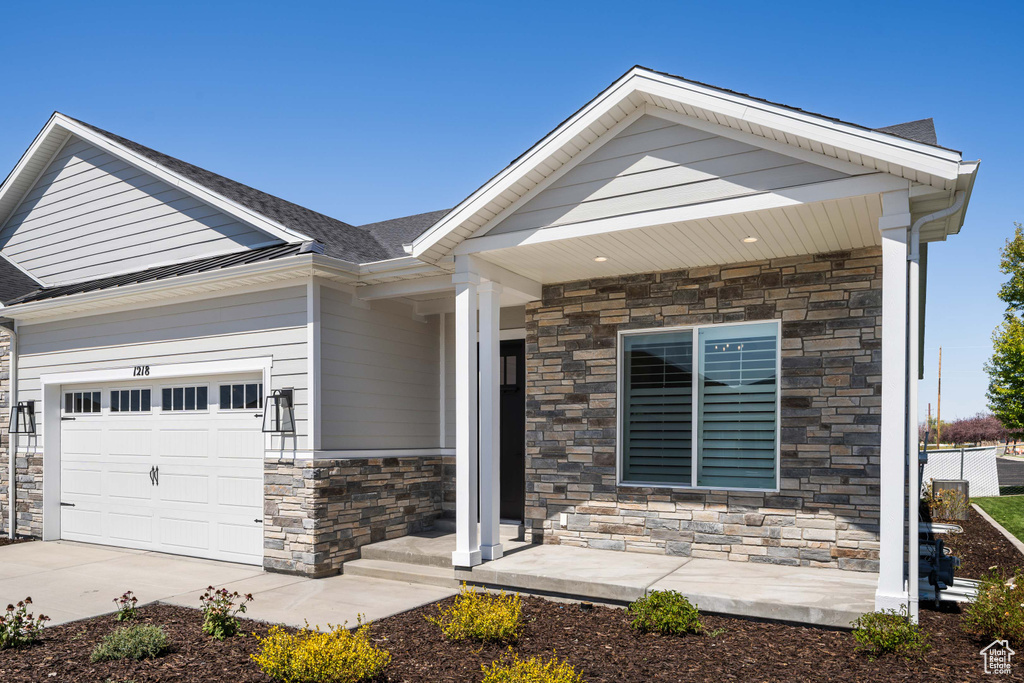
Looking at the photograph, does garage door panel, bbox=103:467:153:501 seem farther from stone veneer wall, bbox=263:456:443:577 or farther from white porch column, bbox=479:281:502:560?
white porch column, bbox=479:281:502:560

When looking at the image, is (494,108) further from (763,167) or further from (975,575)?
(975,575)

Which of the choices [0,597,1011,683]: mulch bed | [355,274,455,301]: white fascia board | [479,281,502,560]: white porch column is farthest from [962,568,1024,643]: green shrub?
[355,274,455,301]: white fascia board

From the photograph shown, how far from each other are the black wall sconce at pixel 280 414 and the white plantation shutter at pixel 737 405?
173 inches

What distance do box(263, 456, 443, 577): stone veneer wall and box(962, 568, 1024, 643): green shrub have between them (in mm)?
5828

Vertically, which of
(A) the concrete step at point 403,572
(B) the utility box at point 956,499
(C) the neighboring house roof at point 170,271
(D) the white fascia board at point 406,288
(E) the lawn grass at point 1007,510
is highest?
(C) the neighboring house roof at point 170,271

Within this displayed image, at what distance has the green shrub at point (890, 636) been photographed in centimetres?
444

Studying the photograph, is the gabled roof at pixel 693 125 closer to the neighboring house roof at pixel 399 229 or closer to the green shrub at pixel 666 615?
the neighboring house roof at pixel 399 229

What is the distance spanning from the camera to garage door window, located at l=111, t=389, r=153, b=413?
30.2ft

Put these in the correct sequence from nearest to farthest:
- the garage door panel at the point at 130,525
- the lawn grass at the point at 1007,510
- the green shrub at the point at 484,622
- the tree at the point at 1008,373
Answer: the green shrub at the point at 484,622 → the garage door panel at the point at 130,525 → the lawn grass at the point at 1007,510 → the tree at the point at 1008,373

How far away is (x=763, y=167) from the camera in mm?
5457

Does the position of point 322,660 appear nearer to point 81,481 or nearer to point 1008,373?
point 81,481

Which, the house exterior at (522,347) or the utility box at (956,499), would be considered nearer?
the house exterior at (522,347)

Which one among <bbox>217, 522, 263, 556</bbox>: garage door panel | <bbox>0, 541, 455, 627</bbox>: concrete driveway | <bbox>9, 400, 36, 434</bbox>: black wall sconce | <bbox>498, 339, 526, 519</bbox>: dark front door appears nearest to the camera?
<bbox>0, 541, 455, 627</bbox>: concrete driveway

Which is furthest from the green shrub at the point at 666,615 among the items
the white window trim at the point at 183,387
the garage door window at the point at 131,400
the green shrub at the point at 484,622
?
the garage door window at the point at 131,400
